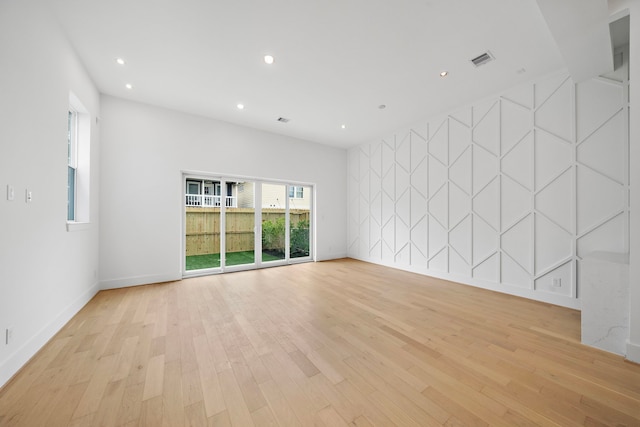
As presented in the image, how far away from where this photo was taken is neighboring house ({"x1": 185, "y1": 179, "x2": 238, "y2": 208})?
4887 millimetres

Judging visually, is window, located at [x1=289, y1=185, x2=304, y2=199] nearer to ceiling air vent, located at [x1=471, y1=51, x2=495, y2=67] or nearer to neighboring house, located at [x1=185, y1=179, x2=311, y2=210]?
neighboring house, located at [x1=185, y1=179, x2=311, y2=210]

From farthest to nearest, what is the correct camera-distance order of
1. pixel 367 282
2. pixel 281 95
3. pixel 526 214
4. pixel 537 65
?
pixel 367 282 → pixel 281 95 → pixel 526 214 → pixel 537 65

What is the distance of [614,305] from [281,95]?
15.5 feet

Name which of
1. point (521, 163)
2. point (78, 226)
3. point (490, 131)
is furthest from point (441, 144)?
point (78, 226)

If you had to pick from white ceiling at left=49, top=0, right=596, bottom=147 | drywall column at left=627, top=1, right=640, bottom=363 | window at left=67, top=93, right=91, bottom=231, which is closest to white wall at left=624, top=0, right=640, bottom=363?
drywall column at left=627, top=1, right=640, bottom=363

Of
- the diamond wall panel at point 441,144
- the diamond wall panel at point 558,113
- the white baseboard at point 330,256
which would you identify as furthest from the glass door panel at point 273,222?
the diamond wall panel at point 558,113

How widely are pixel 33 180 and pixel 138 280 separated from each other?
2629 mm

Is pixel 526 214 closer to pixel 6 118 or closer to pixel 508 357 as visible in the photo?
pixel 508 357

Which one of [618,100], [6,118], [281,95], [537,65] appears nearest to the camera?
[6,118]

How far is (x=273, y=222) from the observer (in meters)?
5.90

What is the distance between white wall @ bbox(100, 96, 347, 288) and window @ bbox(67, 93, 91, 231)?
1.60ft

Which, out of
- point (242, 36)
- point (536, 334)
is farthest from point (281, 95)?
point (536, 334)

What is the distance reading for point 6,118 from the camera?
1.81 meters

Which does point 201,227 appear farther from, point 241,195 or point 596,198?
point 596,198
